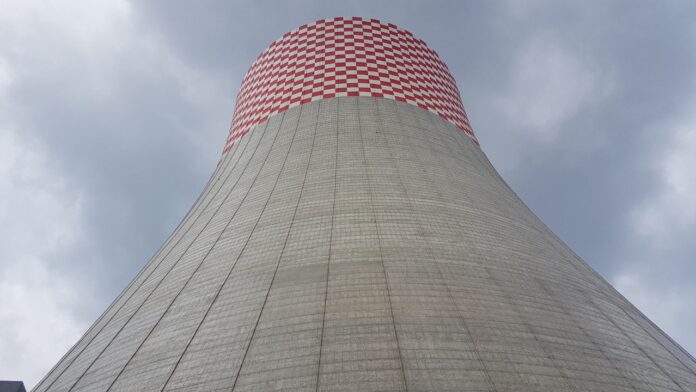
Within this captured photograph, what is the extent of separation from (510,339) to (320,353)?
104 centimetres

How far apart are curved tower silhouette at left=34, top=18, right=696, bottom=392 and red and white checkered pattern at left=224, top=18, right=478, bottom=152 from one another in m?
0.74

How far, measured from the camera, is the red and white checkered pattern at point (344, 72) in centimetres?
618

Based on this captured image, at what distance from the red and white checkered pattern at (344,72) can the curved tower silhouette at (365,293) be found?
2.42ft

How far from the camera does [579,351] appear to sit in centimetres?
259

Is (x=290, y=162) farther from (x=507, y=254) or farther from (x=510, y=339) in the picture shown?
(x=510, y=339)

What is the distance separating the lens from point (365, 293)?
2.80 meters

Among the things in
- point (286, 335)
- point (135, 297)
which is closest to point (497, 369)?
point (286, 335)

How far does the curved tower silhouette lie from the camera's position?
7.68 feet

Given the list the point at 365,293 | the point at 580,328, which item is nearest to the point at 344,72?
the point at 365,293

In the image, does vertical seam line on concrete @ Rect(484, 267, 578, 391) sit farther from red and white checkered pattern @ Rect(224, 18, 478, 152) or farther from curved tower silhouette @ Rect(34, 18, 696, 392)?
red and white checkered pattern @ Rect(224, 18, 478, 152)

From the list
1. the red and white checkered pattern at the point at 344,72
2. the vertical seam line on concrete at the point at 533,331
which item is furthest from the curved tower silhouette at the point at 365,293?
the red and white checkered pattern at the point at 344,72

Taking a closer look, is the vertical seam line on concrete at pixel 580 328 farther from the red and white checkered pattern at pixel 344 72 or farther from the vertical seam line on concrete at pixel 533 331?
the red and white checkered pattern at pixel 344 72

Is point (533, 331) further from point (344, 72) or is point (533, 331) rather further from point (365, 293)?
point (344, 72)

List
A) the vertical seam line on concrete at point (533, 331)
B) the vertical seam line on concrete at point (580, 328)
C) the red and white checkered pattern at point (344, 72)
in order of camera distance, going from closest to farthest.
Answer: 1. the vertical seam line on concrete at point (533, 331)
2. the vertical seam line on concrete at point (580, 328)
3. the red and white checkered pattern at point (344, 72)
